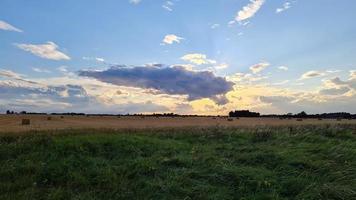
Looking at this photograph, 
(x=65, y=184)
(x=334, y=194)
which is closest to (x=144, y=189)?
(x=65, y=184)

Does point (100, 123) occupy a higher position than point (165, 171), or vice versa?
point (100, 123)

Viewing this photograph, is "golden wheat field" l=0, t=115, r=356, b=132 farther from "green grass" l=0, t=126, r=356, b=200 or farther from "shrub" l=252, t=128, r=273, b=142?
"green grass" l=0, t=126, r=356, b=200

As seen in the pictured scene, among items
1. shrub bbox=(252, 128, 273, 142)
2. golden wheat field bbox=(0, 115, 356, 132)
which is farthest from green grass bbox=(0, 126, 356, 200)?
golden wheat field bbox=(0, 115, 356, 132)

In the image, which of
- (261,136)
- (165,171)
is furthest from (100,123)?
(165,171)

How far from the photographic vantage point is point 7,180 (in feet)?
35.9

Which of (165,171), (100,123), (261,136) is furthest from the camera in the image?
(100,123)

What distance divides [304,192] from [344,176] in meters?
1.96

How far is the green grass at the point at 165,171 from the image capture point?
9844 millimetres

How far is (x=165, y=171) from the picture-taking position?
11.8 m

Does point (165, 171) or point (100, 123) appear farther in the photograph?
point (100, 123)

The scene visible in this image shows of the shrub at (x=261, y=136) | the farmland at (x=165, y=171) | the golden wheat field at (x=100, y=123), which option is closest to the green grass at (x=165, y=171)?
the farmland at (x=165, y=171)

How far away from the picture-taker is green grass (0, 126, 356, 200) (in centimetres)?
984

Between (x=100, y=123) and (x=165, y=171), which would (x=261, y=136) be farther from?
(x=100, y=123)

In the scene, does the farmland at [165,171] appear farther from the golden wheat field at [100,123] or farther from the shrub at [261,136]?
the golden wheat field at [100,123]
